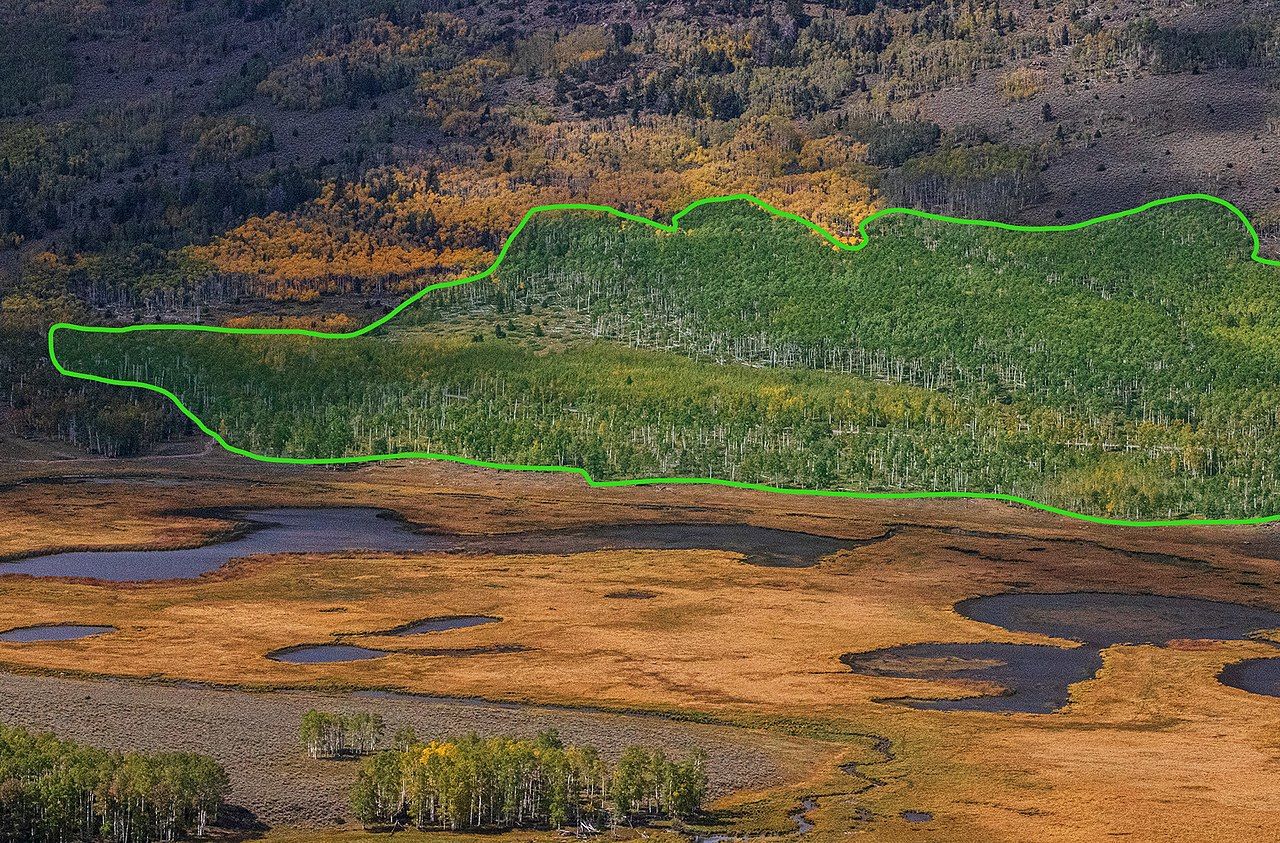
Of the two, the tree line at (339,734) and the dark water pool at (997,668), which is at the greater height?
the tree line at (339,734)

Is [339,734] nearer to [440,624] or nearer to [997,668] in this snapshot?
[440,624]

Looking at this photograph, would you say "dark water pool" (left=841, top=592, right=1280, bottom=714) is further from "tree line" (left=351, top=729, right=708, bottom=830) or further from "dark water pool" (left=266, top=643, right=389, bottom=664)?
"dark water pool" (left=266, top=643, right=389, bottom=664)

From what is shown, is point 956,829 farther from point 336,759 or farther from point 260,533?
point 260,533

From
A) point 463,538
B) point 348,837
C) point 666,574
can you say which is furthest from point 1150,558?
point 348,837

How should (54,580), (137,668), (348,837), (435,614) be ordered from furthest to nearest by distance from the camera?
(54,580), (435,614), (137,668), (348,837)

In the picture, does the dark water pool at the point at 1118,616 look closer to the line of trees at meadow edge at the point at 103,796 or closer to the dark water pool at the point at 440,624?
the dark water pool at the point at 440,624

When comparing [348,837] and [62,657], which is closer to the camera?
[348,837]

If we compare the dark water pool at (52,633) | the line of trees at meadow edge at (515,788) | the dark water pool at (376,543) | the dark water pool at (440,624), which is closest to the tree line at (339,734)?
the line of trees at meadow edge at (515,788)
